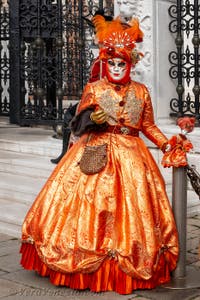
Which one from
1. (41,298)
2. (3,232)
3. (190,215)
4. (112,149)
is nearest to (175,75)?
(190,215)

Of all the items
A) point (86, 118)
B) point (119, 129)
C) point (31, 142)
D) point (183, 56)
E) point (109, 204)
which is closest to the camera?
point (109, 204)

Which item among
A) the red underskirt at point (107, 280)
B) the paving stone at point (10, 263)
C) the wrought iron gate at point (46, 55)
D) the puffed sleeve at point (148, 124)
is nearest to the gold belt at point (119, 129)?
the puffed sleeve at point (148, 124)

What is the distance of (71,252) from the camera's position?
4.44 metres

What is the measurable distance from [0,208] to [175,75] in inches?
126

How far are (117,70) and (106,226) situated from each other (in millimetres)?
1143

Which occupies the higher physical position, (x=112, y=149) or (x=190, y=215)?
(x=112, y=149)

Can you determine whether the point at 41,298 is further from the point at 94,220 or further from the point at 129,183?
the point at 129,183

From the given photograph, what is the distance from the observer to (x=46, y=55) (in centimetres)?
1241

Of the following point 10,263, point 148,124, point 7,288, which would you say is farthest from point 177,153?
point 10,263

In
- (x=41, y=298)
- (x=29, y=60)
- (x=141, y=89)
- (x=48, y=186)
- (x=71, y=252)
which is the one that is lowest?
(x=41, y=298)

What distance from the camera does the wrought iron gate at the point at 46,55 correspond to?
11.5m

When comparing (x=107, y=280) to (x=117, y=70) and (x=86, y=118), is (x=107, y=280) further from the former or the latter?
(x=117, y=70)

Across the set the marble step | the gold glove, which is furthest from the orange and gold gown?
the marble step

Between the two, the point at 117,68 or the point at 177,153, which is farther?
the point at 117,68
